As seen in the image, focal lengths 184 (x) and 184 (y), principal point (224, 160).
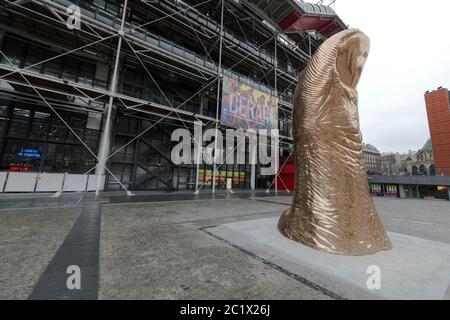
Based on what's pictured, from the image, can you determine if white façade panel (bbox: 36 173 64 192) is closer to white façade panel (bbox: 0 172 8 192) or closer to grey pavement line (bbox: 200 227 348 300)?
white façade panel (bbox: 0 172 8 192)

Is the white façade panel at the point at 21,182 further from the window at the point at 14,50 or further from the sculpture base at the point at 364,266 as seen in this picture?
the sculpture base at the point at 364,266

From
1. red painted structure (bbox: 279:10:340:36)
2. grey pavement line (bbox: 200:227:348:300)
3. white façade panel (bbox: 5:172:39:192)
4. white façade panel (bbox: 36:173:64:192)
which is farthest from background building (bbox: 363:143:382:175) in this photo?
white façade panel (bbox: 5:172:39:192)

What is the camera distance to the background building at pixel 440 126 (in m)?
20.0

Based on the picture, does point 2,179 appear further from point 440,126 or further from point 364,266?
point 440,126

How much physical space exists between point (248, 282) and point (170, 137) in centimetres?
1125

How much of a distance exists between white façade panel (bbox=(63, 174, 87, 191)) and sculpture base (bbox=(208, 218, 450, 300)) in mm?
8470

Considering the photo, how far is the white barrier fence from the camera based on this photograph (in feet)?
23.6

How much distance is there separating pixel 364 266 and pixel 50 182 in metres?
10.9

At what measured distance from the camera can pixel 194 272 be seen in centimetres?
189

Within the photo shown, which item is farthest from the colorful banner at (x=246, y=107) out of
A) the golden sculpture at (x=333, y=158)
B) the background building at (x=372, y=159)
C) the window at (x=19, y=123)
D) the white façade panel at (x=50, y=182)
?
the background building at (x=372, y=159)

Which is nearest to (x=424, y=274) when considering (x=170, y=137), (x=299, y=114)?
(x=299, y=114)

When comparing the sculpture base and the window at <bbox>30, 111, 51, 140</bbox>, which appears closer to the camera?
the sculpture base

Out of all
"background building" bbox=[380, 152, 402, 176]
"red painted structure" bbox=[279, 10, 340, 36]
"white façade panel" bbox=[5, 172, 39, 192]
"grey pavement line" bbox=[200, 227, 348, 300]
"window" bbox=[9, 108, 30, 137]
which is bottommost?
"grey pavement line" bbox=[200, 227, 348, 300]

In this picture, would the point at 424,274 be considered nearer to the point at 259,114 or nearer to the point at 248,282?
the point at 248,282
